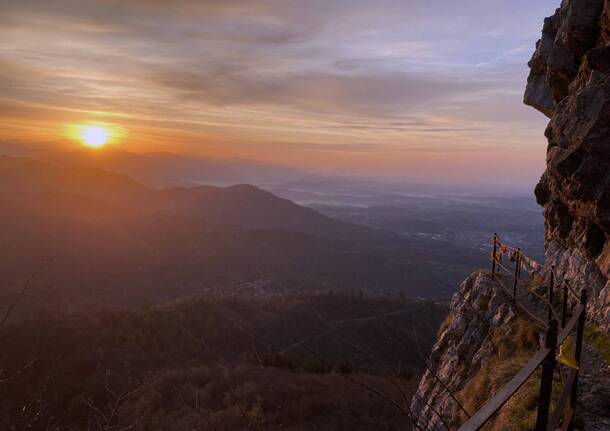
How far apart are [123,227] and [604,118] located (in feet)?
651

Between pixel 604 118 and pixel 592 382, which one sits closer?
pixel 592 382

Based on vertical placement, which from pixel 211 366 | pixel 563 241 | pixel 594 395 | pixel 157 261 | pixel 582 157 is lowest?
pixel 157 261

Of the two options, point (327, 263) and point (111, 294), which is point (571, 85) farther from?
point (327, 263)

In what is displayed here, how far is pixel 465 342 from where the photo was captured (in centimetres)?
1383

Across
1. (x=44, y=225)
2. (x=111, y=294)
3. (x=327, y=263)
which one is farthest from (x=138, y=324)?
(x=44, y=225)

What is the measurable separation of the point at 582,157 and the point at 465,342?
20.8 ft

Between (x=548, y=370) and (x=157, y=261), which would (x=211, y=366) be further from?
(x=157, y=261)

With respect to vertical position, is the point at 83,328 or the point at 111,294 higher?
the point at 83,328

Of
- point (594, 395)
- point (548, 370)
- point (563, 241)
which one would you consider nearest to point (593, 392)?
point (594, 395)

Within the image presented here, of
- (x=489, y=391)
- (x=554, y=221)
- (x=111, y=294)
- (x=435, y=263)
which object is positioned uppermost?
(x=554, y=221)

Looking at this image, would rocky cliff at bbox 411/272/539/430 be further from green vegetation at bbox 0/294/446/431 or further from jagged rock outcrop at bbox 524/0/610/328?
green vegetation at bbox 0/294/446/431

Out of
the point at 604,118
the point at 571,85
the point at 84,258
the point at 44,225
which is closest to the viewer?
the point at 604,118

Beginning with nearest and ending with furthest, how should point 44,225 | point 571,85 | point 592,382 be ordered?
point 592,382, point 571,85, point 44,225

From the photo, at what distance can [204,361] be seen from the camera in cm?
5916
